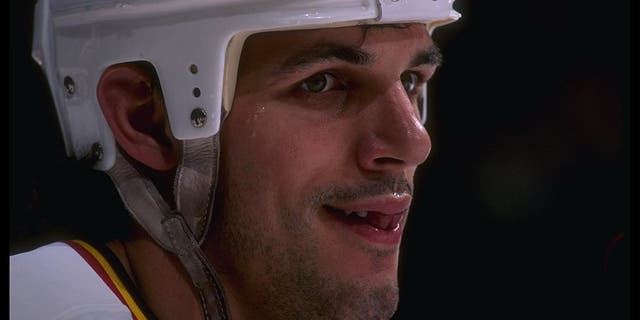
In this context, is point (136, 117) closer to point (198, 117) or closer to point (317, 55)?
point (198, 117)

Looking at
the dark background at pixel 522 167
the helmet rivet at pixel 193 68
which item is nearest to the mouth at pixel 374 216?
the helmet rivet at pixel 193 68

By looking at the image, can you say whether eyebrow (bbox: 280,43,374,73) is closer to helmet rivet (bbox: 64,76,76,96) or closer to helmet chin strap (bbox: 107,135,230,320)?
helmet chin strap (bbox: 107,135,230,320)

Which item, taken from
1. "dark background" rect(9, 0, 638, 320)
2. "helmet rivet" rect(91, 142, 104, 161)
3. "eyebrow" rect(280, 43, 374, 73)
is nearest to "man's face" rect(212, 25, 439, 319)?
"eyebrow" rect(280, 43, 374, 73)

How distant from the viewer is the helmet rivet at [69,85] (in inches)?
48.5

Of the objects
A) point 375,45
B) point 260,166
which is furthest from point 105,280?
point 375,45

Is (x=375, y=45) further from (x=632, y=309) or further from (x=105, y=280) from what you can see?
(x=632, y=309)

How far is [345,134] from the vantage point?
3.79ft

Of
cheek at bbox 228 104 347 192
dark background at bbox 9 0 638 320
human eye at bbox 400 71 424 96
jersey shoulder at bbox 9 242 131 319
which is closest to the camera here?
jersey shoulder at bbox 9 242 131 319

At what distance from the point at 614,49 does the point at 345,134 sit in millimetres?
1260

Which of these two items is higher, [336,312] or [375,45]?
[375,45]

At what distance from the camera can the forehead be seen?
1.12 m

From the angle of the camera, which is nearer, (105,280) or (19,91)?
(105,280)

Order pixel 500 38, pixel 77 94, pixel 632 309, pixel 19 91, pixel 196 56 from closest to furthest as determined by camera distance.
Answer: pixel 196 56 → pixel 77 94 → pixel 19 91 → pixel 632 309 → pixel 500 38

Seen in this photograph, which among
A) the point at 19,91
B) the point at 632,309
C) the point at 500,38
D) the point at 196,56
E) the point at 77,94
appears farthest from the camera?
the point at 500,38
